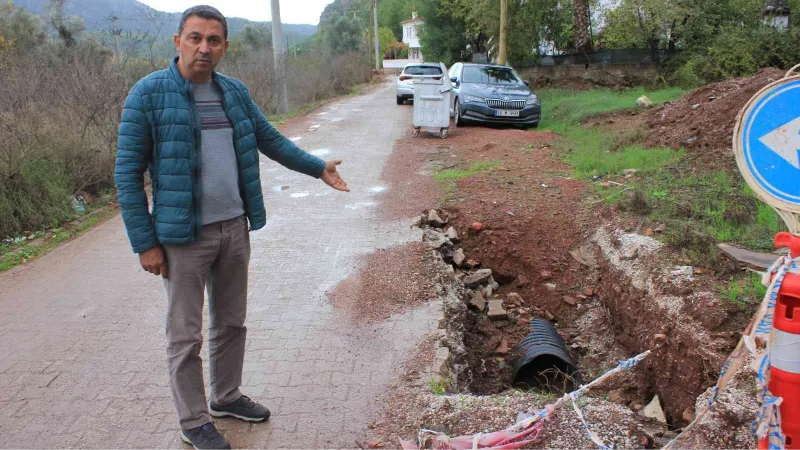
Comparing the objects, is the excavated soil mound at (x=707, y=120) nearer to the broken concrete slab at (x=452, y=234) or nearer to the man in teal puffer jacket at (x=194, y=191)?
the broken concrete slab at (x=452, y=234)

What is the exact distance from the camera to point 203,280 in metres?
3.04

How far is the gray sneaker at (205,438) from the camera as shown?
120 inches

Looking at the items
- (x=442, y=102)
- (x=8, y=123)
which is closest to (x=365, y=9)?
(x=442, y=102)

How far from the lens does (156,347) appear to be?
4348 millimetres

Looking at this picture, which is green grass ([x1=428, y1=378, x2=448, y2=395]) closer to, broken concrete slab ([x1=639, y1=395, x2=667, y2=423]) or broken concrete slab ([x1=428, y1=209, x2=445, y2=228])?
broken concrete slab ([x1=639, y1=395, x2=667, y2=423])

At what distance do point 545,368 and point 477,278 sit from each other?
5.48 ft

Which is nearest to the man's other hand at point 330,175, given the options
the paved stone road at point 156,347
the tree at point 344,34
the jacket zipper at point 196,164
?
the jacket zipper at point 196,164

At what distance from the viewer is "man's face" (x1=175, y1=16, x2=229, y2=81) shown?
9.25 feet

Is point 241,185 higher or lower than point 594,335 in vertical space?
higher

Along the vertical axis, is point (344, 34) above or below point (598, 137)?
above

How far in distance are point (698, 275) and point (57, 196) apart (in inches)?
282

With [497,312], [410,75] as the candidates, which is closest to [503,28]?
[410,75]

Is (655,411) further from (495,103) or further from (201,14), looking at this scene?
(495,103)

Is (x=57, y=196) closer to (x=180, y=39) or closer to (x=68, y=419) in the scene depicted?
(x=68, y=419)
